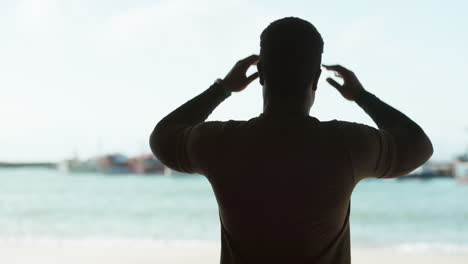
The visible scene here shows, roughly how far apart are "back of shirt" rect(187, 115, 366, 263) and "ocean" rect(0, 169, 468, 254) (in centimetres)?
888

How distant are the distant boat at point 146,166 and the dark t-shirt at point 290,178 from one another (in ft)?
99.5

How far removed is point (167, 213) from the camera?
18922 millimetres

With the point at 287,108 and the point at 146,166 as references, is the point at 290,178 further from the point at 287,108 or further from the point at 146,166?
the point at 146,166

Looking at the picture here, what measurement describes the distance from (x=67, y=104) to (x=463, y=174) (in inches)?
771

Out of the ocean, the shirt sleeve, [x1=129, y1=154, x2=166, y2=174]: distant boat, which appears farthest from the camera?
[x1=129, y1=154, x2=166, y2=174]: distant boat

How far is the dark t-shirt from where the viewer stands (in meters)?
0.88

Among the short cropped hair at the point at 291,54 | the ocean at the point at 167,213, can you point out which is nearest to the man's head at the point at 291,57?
the short cropped hair at the point at 291,54

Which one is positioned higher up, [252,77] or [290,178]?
[252,77]

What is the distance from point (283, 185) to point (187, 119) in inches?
8.2

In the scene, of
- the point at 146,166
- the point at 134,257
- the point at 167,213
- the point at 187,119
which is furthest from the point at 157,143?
the point at 146,166

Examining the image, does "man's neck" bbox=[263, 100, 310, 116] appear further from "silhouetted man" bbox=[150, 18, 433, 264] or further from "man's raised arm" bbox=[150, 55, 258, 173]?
"man's raised arm" bbox=[150, 55, 258, 173]

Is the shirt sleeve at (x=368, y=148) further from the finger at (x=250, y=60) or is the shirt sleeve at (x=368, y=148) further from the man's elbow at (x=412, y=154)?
the finger at (x=250, y=60)

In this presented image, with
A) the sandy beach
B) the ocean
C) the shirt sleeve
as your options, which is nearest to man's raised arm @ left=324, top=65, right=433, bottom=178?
the shirt sleeve

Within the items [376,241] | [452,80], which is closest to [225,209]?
[376,241]
